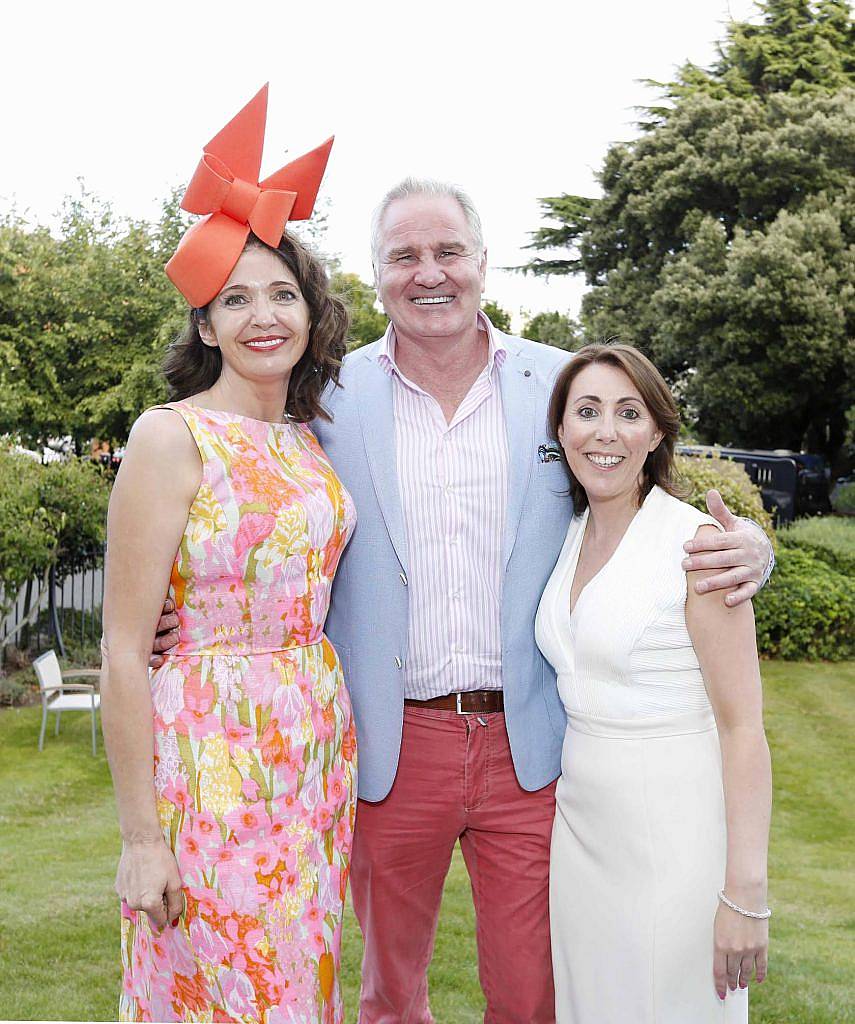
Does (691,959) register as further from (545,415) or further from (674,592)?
(545,415)

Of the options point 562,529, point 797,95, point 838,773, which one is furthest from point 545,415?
point 797,95

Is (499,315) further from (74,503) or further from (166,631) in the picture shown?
(166,631)

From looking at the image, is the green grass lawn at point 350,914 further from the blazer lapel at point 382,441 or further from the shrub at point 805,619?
the blazer lapel at point 382,441

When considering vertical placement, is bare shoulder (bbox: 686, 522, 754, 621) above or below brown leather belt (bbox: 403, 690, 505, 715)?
above

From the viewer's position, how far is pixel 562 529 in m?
2.90

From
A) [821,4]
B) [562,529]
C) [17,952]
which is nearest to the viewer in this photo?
[562,529]

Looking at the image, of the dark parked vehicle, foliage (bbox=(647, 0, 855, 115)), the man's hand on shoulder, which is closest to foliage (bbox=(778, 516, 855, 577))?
the dark parked vehicle

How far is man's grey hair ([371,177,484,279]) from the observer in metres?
3.03

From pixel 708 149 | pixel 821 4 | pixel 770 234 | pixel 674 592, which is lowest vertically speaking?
pixel 674 592

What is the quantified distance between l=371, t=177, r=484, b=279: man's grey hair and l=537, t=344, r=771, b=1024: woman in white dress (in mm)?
655

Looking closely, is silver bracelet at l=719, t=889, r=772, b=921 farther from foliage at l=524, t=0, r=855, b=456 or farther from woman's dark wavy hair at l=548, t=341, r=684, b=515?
foliage at l=524, t=0, r=855, b=456

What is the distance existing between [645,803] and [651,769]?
0.24ft

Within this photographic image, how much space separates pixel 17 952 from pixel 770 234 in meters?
15.1

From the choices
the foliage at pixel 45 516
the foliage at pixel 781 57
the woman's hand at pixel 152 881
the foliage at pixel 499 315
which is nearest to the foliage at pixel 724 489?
the foliage at pixel 45 516
